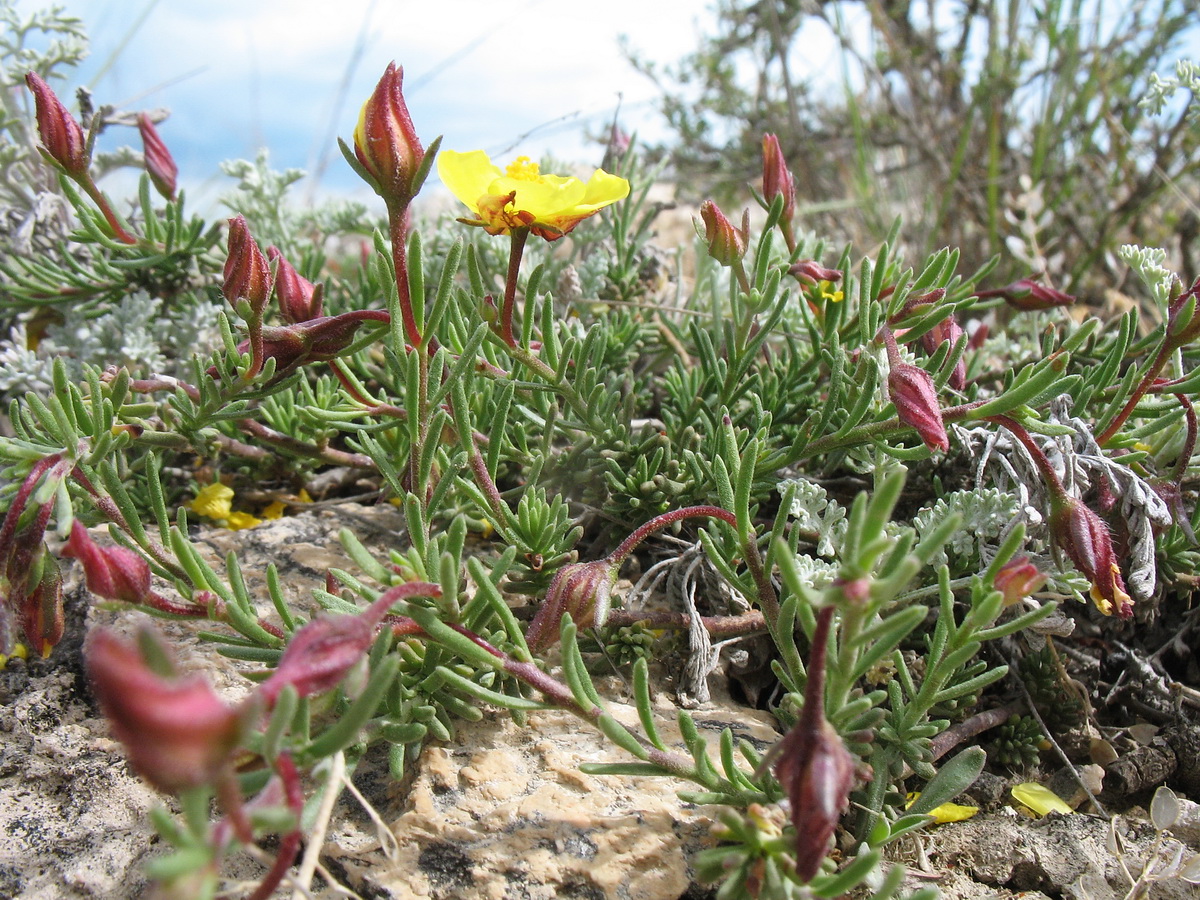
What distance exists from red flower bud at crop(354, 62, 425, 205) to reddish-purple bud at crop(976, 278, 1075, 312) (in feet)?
5.16

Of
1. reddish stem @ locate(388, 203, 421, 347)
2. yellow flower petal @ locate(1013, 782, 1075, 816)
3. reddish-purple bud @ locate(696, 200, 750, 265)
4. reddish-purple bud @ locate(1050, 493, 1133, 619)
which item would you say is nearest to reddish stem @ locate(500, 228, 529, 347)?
reddish stem @ locate(388, 203, 421, 347)

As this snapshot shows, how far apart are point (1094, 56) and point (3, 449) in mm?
5183

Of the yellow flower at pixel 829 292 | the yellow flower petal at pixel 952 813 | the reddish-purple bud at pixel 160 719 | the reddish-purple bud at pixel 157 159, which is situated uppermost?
the reddish-purple bud at pixel 157 159

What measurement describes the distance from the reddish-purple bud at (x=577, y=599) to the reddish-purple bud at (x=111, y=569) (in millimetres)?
607

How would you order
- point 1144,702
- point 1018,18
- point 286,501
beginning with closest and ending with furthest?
point 1144,702, point 286,501, point 1018,18

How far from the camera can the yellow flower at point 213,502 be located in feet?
7.56

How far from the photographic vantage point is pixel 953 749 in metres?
1.74

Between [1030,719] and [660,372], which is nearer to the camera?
[1030,719]

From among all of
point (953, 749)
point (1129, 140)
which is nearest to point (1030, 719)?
point (953, 749)

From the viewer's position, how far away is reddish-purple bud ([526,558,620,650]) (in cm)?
145

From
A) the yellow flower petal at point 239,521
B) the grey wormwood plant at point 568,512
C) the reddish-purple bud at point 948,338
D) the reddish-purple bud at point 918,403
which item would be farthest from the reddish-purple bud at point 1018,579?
the yellow flower petal at point 239,521

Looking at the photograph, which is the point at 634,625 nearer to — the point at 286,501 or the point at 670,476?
the point at 670,476

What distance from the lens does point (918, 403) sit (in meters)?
1.46

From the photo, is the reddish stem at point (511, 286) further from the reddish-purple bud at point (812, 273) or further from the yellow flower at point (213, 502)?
the yellow flower at point (213, 502)
